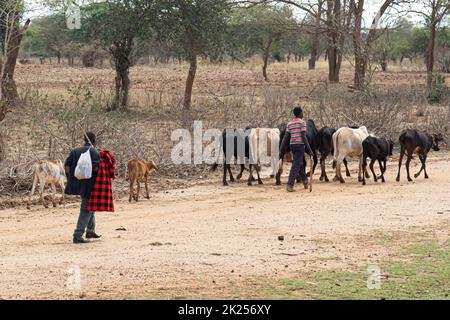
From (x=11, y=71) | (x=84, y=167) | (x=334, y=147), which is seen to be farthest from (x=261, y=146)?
(x=11, y=71)

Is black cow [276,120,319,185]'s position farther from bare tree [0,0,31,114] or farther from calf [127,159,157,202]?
bare tree [0,0,31,114]

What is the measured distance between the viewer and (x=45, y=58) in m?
66.7

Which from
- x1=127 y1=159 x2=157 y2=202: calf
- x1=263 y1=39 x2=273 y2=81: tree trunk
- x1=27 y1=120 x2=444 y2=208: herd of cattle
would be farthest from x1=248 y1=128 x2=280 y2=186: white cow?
x1=263 y1=39 x2=273 y2=81: tree trunk

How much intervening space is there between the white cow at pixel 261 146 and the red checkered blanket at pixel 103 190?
6.21 meters

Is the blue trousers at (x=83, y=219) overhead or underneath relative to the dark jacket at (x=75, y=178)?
underneath

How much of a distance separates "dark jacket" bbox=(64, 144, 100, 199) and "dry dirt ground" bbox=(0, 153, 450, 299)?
714 millimetres

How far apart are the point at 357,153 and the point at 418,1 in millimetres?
19907

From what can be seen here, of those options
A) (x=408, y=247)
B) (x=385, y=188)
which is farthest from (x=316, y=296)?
(x=385, y=188)

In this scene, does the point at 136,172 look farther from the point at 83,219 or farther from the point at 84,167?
the point at 84,167

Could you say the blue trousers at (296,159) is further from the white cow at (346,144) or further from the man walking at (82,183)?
the man walking at (82,183)

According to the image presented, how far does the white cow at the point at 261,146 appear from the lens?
1691 centimetres

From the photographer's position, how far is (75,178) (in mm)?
10852

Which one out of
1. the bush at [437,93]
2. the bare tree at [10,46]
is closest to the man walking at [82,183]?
the bare tree at [10,46]
